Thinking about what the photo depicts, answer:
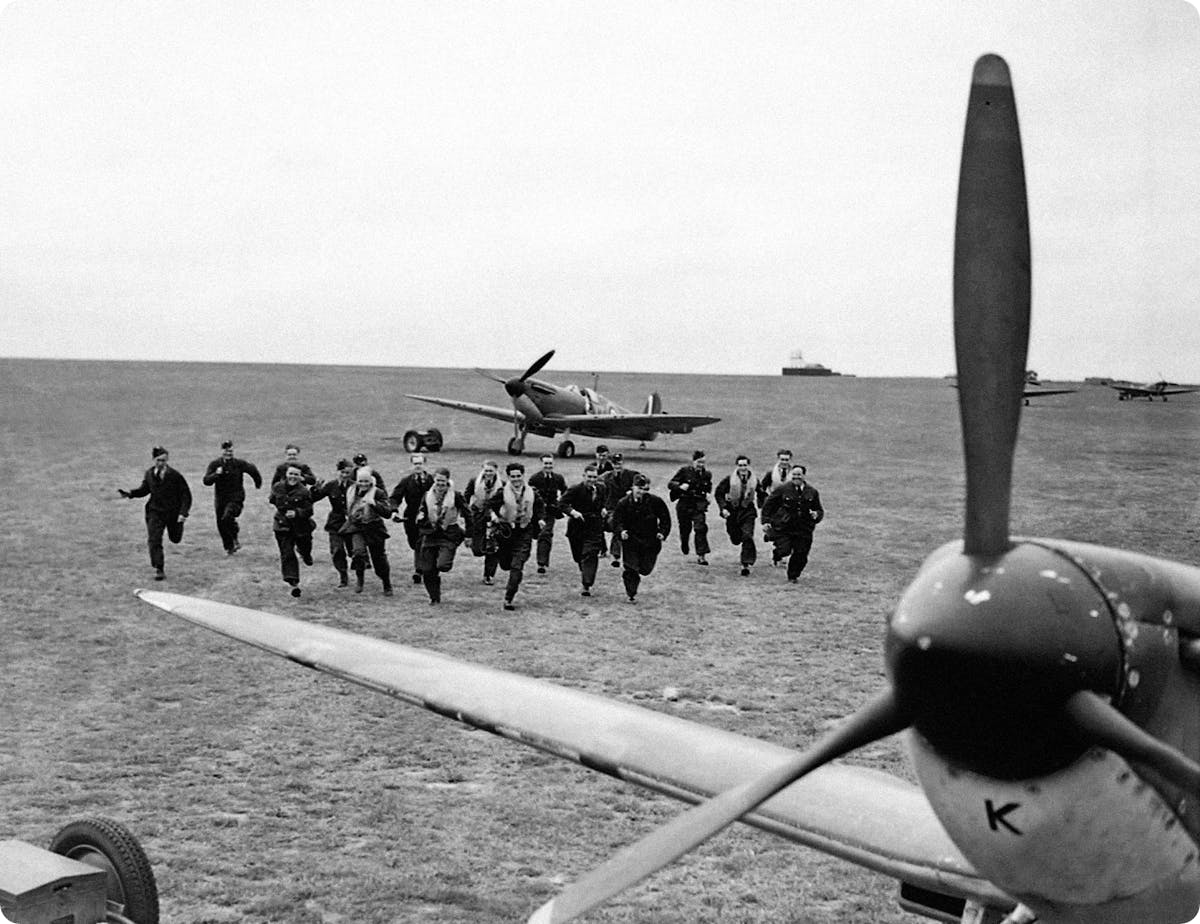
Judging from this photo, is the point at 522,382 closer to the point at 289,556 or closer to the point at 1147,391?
the point at 289,556

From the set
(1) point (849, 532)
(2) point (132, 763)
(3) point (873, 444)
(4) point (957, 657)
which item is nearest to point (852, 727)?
(4) point (957, 657)

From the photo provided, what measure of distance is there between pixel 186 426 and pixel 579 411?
22.2m

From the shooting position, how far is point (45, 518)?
21516mm

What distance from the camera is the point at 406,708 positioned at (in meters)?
9.96

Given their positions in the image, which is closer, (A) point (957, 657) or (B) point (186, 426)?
(A) point (957, 657)

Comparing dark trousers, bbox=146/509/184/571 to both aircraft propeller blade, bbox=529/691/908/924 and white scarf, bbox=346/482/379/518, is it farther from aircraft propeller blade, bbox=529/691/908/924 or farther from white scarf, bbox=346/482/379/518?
aircraft propeller blade, bbox=529/691/908/924

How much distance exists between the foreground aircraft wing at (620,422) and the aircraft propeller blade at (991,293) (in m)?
30.9

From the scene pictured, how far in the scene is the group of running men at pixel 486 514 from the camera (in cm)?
1431

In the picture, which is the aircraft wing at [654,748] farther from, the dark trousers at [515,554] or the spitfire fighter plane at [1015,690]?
the dark trousers at [515,554]

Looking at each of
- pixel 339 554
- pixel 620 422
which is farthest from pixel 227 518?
pixel 620 422

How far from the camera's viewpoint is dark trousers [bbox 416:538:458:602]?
14375 millimetres

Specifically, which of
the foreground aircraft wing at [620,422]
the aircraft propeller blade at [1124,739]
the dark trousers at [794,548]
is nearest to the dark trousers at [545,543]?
the dark trousers at [794,548]

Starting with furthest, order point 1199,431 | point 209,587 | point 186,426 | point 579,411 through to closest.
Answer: point 1199,431 < point 186,426 < point 579,411 < point 209,587

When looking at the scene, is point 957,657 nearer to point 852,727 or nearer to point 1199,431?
point 852,727
